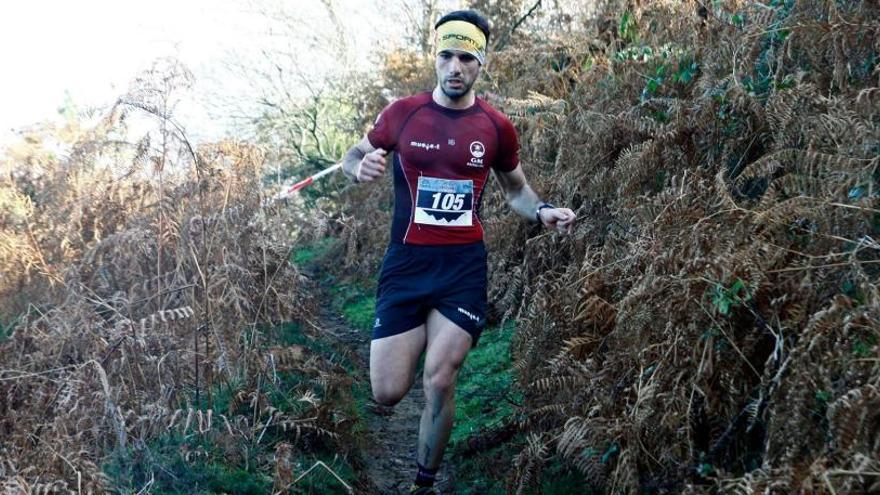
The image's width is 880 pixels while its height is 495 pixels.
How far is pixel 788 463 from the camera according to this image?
3.05m

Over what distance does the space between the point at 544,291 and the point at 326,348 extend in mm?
2956

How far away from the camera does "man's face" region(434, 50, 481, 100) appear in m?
5.12

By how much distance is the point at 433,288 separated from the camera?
5.05 m

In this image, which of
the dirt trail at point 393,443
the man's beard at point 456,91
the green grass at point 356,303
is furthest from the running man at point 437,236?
the green grass at point 356,303

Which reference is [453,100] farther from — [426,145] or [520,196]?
[520,196]

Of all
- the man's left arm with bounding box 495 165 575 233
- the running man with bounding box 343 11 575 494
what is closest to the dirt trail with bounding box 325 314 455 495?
the running man with bounding box 343 11 575 494

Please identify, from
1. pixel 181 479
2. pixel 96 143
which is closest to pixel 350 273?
pixel 96 143

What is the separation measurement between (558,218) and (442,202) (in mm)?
661

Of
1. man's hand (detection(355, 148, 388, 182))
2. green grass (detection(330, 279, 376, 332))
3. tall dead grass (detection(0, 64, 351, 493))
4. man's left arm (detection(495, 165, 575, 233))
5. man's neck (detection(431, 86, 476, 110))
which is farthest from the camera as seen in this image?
green grass (detection(330, 279, 376, 332))

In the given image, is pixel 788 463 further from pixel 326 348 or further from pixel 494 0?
pixel 494 0

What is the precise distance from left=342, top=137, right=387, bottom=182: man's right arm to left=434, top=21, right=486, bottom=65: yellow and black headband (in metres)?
0.72

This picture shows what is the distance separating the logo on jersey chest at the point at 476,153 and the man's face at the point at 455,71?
300 mm

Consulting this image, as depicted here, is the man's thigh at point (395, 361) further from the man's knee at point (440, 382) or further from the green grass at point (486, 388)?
the green grass at point (486, 388)

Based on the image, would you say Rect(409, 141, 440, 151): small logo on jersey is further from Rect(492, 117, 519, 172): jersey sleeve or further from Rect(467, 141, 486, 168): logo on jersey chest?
Rect(492, 117, 519, 172): jersey sleeve
